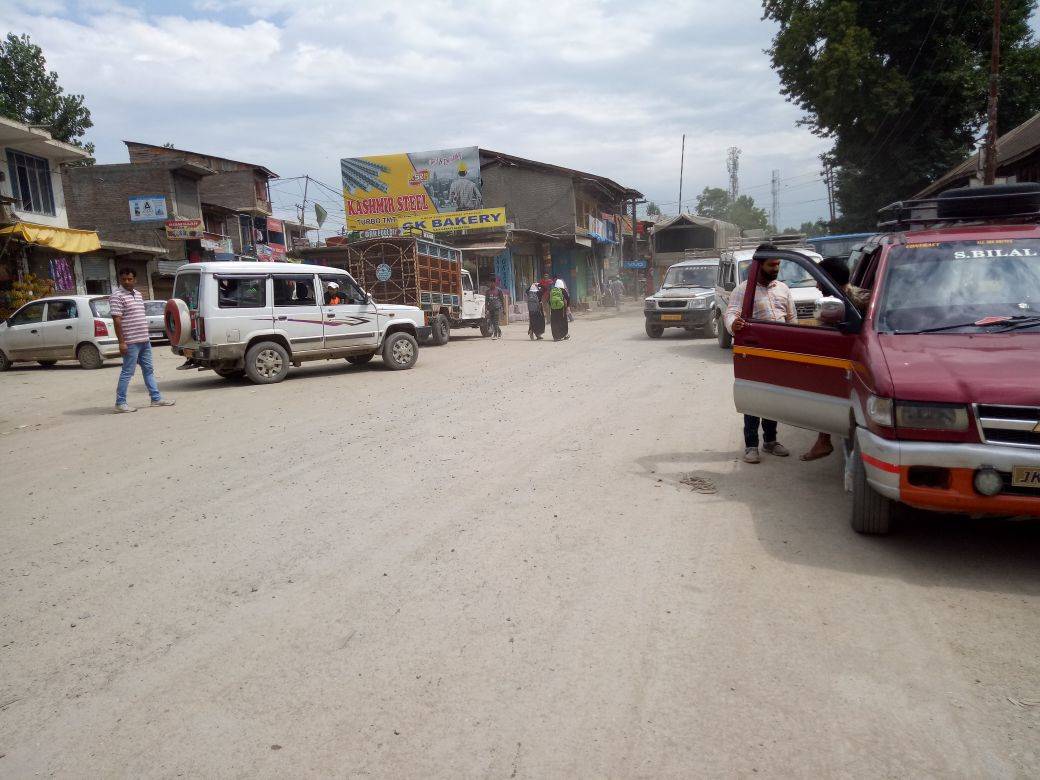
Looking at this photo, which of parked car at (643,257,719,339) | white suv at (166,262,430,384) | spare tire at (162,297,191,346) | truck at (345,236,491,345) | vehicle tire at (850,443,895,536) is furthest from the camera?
truck at (345,236,491,345)

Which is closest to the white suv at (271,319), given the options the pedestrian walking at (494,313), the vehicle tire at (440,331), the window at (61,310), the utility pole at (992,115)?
the vehicle tire at (440,331)

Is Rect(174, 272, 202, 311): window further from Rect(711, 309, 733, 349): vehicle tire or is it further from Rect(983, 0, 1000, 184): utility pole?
Rect(983, 0, 1000, 184): utility pole

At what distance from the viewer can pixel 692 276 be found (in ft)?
61.6

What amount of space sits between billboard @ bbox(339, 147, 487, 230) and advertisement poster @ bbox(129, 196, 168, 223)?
27.3 ft

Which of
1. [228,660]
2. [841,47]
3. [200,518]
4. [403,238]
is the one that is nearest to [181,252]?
[403,238]

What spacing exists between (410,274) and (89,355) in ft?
25.5

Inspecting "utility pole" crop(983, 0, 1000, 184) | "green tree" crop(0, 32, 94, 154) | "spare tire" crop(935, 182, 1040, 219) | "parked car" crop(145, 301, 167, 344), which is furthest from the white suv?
"green tree" crop(0, 32, 94, 154)

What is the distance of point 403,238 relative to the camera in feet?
61.2

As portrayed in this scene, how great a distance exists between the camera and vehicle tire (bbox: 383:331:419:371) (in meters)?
14.2

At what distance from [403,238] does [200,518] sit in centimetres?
1410

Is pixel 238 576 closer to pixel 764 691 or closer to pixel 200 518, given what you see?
pixel 200 518

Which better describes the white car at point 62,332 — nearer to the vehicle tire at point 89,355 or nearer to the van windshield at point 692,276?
the vehicle tire at point 89,355

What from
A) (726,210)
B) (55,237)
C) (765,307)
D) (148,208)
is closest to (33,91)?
(148,208)

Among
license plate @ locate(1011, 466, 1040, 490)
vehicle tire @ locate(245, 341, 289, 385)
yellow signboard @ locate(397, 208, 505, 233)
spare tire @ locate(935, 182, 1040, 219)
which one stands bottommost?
license plate @ locate(1011, 466, 1040, 490)
